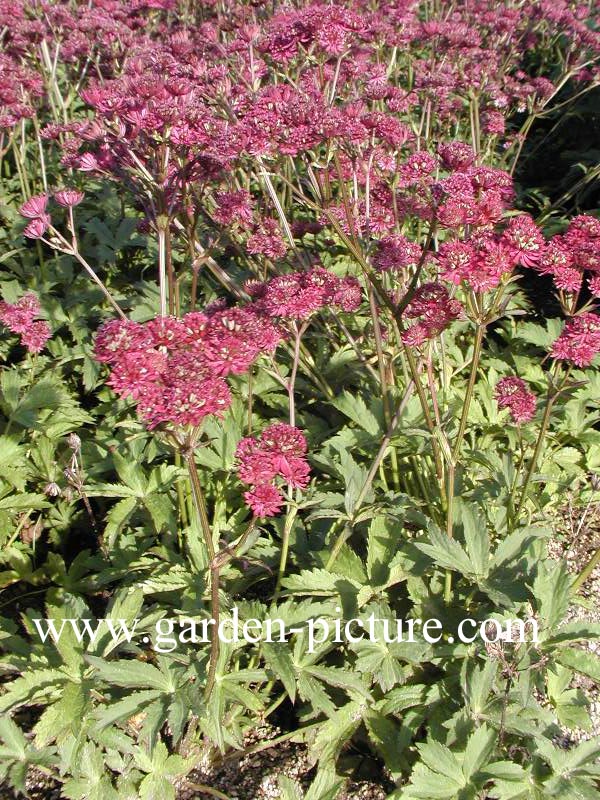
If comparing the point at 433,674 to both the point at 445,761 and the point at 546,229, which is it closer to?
the point at 445,761

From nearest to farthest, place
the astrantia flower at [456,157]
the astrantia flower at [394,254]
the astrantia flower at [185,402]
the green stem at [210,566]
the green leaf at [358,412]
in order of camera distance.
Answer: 1. the astrantia flower at [185,402]
2. the green stem at [210,566]
3. the astrantia flower at [456,157]
4. the astrantia flower at [394,254]
5. the green leaf at [358,412]

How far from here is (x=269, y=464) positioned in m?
2.01

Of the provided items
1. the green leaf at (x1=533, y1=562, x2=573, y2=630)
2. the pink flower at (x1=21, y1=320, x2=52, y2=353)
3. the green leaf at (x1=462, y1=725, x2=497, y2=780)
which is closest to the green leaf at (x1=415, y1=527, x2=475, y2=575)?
the green leaf at (x1=533, y1=562, x2=573, y2=630)

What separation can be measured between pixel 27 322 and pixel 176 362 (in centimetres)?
157

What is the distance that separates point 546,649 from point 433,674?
1.48 feet

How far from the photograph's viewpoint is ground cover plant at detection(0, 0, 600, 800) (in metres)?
2.15

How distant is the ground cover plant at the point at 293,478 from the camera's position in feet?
7.07

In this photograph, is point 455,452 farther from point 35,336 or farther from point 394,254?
point 35,336

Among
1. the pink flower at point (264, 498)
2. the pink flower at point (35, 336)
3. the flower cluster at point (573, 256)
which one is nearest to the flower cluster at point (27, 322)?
the pink flower at point (35, 336)

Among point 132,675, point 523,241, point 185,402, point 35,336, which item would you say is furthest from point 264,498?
point 35,336

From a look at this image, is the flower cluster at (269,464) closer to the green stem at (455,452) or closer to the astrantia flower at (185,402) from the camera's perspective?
the astrantia flower at (185,402)

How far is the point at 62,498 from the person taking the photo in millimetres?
3254

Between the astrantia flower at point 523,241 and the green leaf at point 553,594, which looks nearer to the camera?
the astrantia flower at point 523,241

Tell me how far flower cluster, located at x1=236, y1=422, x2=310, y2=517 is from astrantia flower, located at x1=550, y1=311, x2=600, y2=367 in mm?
922
